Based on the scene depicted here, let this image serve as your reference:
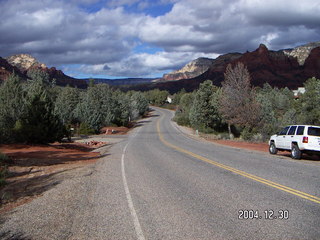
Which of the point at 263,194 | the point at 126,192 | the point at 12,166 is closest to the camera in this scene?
the point at 263,194

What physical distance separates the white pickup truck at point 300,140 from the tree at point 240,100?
2127 cm

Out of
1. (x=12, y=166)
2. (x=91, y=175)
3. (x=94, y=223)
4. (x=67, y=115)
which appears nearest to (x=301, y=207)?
(x=94, y=223)

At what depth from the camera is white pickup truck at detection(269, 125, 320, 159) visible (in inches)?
613

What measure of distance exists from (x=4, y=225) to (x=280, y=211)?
537 cm

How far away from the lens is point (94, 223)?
21.2ft

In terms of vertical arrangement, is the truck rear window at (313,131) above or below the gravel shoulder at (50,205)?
above

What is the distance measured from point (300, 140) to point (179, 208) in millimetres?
10769

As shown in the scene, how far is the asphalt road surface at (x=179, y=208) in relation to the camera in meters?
5.82

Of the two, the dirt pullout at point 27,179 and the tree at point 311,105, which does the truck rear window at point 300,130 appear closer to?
the dirt pullout at point 27,179

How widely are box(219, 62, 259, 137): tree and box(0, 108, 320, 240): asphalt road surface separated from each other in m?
28.0

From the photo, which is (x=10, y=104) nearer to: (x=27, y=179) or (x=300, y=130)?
(x=27, y=179)

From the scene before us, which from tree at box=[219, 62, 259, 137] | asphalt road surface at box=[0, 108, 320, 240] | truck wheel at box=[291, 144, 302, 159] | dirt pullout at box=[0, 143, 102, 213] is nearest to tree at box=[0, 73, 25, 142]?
dirt pullout at box=[0, 143, 102, 213]

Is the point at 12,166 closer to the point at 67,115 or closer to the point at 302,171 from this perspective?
the point at 302,171

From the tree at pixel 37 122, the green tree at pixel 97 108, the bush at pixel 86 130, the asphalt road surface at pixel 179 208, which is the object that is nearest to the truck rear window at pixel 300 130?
the asphalt road surface at pixel 179 208
